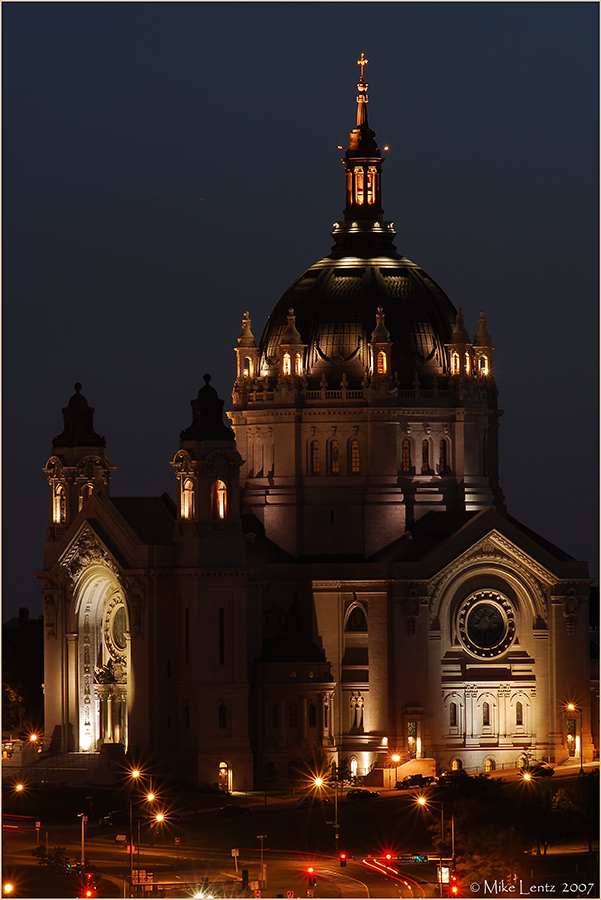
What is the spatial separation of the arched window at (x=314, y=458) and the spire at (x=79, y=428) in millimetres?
11809

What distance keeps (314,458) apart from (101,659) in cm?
1621

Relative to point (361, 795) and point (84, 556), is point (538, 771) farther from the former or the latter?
point (84, 556)

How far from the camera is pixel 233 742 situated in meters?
181

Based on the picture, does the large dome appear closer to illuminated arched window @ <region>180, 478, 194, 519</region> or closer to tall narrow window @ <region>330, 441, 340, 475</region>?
tall narrow window @ <region>330, 441, 340, 475</region>

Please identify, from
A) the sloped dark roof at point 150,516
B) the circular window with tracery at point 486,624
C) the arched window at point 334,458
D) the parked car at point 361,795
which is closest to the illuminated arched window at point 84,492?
the sloped dark roof at point 150,516

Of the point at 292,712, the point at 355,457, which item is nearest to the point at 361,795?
the point at 292,712

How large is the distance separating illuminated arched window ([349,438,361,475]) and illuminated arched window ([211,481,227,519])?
11.6 meters

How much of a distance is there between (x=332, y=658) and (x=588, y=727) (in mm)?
14346

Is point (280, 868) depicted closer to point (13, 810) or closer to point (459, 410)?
point (13, 810)

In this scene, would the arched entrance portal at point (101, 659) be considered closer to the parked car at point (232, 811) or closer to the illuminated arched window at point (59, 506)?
the illuminated arched window at point (59, 506)

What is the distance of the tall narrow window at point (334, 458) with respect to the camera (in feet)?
632

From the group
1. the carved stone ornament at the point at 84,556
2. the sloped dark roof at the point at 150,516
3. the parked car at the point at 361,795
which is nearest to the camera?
the parked car at the point at 361,795

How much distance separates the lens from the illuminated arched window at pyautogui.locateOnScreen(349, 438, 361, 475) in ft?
631

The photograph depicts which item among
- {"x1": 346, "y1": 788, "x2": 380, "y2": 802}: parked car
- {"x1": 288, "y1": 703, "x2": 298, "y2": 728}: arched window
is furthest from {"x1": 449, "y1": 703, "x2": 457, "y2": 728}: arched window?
{"x1": 346, "y1": 788, "x2": 380, "y2": 802}: parked car
